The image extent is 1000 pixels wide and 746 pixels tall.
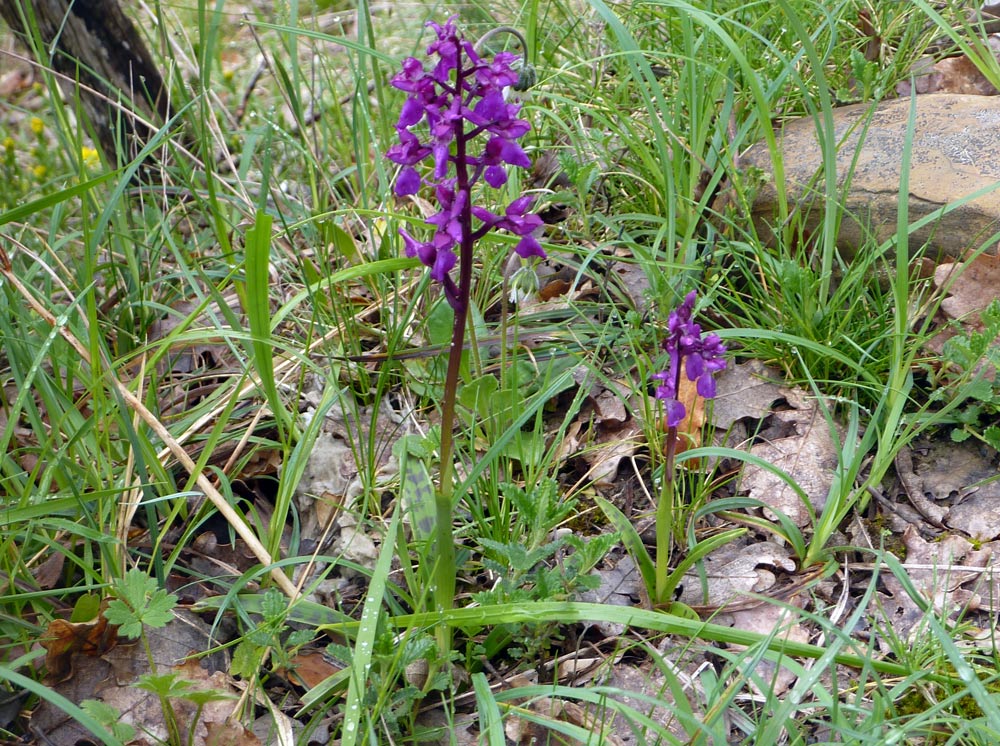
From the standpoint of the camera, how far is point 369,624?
1585 mm

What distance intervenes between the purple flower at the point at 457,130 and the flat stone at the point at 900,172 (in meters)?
1.17

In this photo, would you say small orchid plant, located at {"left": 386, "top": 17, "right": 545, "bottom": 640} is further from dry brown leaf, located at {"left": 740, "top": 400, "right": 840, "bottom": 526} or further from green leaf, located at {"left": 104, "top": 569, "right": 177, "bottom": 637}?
dry brown leaf, located at {"left": 740, "top": 400, "right": 840, "bottom": 526}

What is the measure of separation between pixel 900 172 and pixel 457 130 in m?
1.53

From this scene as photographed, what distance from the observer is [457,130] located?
57.3 inches

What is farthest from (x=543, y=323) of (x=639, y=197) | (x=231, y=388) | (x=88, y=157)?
(x=88, y=157)

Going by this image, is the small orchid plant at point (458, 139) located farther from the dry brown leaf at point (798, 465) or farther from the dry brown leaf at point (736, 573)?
the dry brown leaf at point (798, 465)

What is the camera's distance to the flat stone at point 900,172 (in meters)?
2.45

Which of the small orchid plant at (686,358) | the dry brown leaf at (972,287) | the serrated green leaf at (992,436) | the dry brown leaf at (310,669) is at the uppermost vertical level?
the small orchid plant at (686,358)

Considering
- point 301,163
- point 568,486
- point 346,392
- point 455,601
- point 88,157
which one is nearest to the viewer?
point 455,601

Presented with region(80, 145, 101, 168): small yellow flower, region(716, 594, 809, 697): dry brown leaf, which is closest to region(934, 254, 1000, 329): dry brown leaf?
region(716, 594, 809, 697): dry brown leaf

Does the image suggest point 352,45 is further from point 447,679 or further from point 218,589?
point 447,679

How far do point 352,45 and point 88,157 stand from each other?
2.52 meters

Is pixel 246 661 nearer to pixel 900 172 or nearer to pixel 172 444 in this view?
pixel 172 444

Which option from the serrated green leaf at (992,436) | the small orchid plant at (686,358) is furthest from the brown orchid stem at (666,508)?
the serrated green leaf at (992,436)
